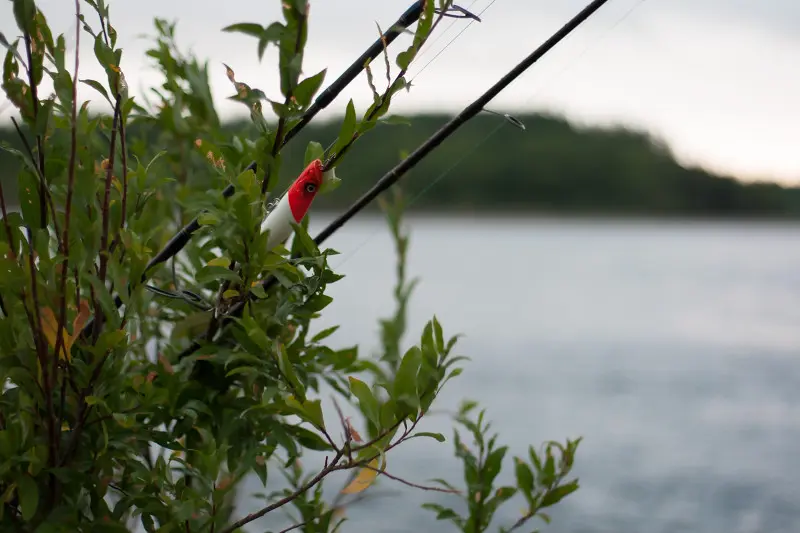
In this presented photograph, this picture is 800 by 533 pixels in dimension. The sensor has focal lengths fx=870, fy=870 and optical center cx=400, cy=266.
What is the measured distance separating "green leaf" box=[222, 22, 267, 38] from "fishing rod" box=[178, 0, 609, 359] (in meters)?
0.25

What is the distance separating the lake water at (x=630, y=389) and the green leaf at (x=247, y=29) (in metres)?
0.33

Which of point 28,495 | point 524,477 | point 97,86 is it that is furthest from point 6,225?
point 524,477

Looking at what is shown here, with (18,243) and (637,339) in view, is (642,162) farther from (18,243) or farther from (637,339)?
(18,243)

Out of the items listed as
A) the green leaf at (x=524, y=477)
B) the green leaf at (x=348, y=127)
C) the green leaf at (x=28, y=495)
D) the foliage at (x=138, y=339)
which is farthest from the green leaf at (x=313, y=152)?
the green leaf at (x=524, y=477)

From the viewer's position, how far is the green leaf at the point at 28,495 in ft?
2.99

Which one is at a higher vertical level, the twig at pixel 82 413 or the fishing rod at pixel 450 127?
the fishing rod at pixel 450 127

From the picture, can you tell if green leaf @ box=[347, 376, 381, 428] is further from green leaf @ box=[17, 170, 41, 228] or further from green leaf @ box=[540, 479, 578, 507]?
green leaf @ box=[540, 479, 578, 507]

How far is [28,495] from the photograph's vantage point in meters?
0.92

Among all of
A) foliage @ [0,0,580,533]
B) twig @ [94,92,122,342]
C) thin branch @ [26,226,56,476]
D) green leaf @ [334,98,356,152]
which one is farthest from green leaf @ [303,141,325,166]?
thin branch @ [26,226,56,476]

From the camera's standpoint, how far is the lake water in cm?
410

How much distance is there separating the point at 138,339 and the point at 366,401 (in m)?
0.28

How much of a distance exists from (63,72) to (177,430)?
0.45 m

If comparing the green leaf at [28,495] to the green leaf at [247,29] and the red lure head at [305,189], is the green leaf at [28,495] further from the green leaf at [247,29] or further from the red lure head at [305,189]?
the green leaf at [247,29]

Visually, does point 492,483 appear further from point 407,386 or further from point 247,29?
point 247,29
